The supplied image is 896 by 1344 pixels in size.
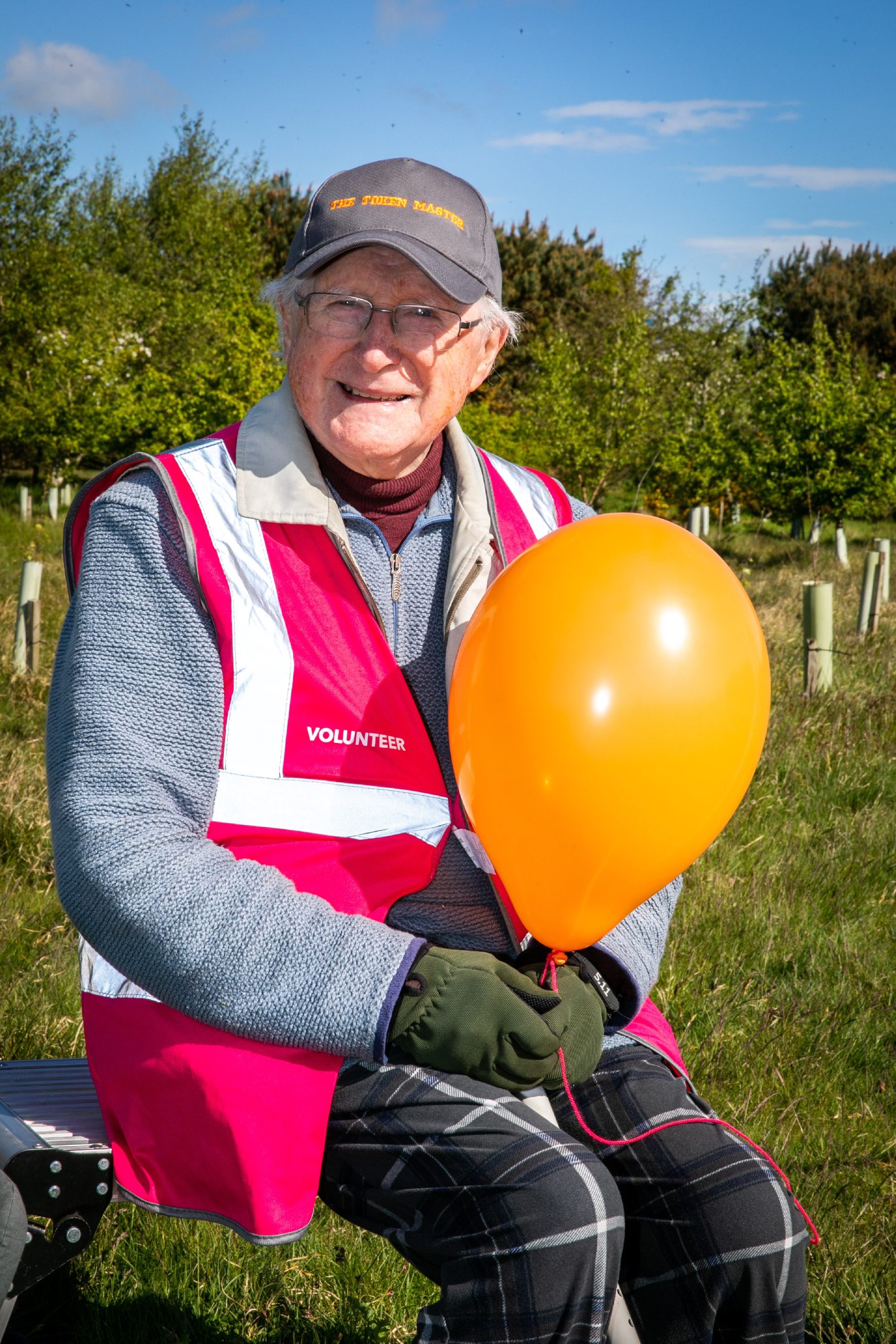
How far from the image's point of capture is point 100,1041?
1.60 metres

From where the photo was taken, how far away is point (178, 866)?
1495mm

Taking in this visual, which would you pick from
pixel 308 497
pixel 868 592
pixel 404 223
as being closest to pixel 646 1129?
pixel 308 497

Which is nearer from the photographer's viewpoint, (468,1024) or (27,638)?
(468,1024)

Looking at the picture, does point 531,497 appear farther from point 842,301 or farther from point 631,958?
point 842,301

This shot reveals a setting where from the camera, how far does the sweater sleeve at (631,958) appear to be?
5.92ft

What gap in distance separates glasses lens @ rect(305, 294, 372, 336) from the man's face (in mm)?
11

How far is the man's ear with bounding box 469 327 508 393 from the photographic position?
2.11 meters

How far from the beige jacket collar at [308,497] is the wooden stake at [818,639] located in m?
4.27

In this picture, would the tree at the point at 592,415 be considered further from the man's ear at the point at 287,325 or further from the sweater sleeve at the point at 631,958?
the sweater sleeve at the point at 631,958

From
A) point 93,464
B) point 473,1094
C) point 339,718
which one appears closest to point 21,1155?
point 473,1094

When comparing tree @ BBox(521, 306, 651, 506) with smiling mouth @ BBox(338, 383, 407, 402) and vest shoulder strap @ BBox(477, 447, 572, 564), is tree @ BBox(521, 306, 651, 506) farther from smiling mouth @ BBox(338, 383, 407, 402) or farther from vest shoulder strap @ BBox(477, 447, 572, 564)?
smiling mouth @ BBox(338, 383, 407, 402)

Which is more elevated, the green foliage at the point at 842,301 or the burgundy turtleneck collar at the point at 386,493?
the green foliage at the point at 842,301

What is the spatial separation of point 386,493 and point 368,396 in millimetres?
170

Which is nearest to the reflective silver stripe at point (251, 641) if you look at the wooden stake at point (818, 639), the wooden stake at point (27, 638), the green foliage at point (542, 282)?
the wooden stake at point (818, 639)
